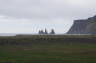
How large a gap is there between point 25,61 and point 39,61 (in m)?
2.54

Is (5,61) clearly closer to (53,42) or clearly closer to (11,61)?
(11,61)

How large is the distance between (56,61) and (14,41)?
47441mm

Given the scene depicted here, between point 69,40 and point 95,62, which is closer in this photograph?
point 95,62

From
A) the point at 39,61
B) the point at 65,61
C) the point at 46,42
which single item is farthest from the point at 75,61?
the point at 46,42

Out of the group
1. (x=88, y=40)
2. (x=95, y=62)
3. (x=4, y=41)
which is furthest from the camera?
(x=88, y=40)

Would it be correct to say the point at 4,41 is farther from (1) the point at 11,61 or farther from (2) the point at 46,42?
(1) the point at 11,61

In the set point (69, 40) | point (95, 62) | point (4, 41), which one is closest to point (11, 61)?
point (95, 62)

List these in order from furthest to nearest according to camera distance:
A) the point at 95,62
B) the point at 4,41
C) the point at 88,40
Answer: the point at 88,40, the point at 4,41, the point at 95,62

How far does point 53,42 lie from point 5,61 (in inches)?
1974

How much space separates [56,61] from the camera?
151 ft

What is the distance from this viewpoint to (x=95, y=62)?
43.8m

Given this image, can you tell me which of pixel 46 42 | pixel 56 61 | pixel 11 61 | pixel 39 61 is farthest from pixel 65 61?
pixel 46 42

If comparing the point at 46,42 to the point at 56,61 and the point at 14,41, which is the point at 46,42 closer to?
the point at 14,41

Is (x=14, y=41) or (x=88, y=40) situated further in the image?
(x=88, y=40)
